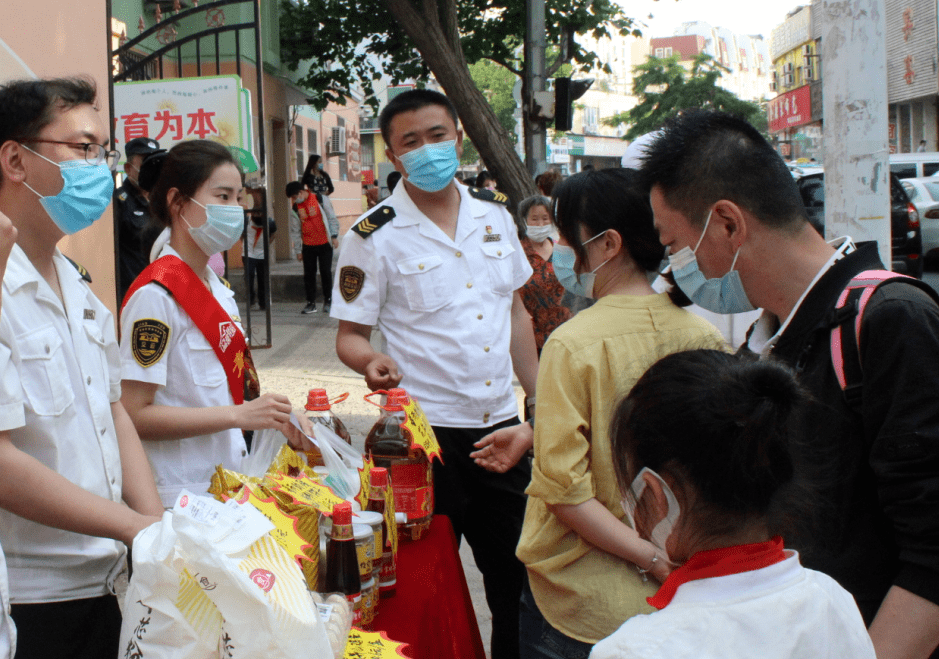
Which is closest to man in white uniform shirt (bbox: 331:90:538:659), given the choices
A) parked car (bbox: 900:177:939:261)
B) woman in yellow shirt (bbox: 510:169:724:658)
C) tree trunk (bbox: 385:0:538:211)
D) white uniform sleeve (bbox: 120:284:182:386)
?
white uniform sleeve (bbox: 120:284:182:386)

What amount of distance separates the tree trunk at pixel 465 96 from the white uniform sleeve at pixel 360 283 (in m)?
6.81

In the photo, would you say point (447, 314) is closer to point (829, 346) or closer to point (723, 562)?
point (829, 346)

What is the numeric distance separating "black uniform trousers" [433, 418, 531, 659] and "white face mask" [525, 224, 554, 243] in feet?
9.53

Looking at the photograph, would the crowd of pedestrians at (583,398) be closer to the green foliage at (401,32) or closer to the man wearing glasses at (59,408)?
the man wearing glasses at (59,408)

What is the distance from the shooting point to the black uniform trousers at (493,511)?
2844mm

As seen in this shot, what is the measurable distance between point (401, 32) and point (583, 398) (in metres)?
12.3

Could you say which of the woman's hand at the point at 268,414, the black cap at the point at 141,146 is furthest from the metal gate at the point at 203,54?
the woman's hand at the point at 268,414

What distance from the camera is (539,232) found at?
5.64 meters

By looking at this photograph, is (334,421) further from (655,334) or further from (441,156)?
(441,156)

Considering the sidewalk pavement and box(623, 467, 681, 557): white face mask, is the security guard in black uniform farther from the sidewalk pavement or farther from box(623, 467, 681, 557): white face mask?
box(623, 467, 681, 557): white face mask

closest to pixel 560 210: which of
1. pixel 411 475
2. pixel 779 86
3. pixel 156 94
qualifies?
pixel 411 475

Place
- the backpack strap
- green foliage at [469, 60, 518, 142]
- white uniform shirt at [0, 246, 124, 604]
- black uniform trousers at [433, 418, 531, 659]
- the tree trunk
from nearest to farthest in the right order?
the backpack strap → white uniform shirt at [0, 246, 124, 604] → black uniform trousers at [433, 418, 531, 659] → the tree trunk → green foliage at [469, 60, 518, 142]

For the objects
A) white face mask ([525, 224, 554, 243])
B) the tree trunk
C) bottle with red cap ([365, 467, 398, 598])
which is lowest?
bottle with red cap ([365, 467, 398, 598])

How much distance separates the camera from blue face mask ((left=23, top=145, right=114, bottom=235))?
191 cm
